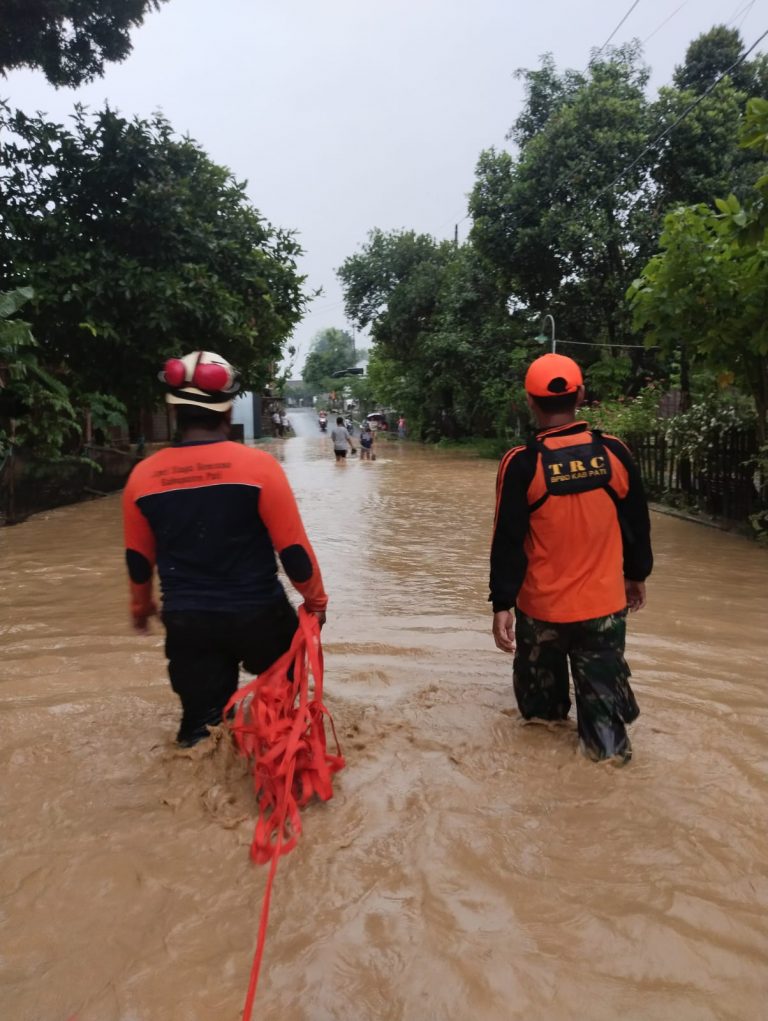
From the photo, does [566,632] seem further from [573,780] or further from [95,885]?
[95,885]

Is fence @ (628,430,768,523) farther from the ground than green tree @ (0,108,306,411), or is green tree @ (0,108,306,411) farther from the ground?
green tree @ (0,108,306,411)

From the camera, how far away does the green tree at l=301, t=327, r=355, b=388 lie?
104 metres

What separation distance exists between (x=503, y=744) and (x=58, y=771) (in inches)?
79.4

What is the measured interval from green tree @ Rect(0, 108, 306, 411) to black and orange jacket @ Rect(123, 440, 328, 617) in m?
9.70

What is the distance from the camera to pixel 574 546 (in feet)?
10.5

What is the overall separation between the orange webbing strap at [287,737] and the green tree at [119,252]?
9.99 m

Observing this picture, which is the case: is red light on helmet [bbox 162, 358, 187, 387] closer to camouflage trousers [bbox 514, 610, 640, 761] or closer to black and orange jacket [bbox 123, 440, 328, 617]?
black and orange jacket [bbox 123, 440, 328, 617]

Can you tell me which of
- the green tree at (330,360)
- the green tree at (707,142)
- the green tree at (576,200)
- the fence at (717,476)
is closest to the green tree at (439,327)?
the green tree at (576,200)

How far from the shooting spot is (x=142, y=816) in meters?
3.05

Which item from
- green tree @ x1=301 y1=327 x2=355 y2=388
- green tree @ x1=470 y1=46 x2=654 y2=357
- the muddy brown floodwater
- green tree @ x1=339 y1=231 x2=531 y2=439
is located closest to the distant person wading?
green tree @ x1=339 y1=231 x2=531 y2=439

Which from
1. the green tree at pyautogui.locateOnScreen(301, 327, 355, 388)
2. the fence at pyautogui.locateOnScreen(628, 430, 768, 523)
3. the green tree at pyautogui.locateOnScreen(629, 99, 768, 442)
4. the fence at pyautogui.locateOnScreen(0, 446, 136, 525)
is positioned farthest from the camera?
the green tree at pyautogui.locateOnScreen(301, 327, 355, 388)

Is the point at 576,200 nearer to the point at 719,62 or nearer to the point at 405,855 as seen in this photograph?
the point at 719,62

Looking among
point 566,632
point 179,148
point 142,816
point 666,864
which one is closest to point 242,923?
point 142,816

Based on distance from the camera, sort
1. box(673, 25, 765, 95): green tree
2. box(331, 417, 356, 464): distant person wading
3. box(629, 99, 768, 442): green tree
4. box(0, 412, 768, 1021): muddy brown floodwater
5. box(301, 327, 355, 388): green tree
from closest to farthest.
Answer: box(0, 412, 768, 1021): muddy brown floodwater → box(629, 99, 768, 442): green tree → box(673, 25, 765, 95): green tree → box(331, 417, 356, 464): distant person wading → box(301, 327, 355, 388): green tree
